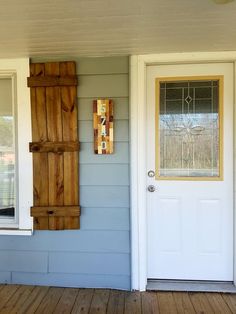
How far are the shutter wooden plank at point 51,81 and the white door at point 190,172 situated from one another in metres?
0.66

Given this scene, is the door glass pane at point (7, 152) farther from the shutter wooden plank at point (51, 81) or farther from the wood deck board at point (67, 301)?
the wood deck board at point (67, 301)

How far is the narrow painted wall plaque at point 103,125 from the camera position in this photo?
2432 millimetres

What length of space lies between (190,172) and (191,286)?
0.98 meters

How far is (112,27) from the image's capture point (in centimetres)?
190

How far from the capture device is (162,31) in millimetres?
1968

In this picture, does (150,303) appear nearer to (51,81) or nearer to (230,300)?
(230,300)

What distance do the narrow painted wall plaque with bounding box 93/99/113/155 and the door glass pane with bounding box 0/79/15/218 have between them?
2.51 ft

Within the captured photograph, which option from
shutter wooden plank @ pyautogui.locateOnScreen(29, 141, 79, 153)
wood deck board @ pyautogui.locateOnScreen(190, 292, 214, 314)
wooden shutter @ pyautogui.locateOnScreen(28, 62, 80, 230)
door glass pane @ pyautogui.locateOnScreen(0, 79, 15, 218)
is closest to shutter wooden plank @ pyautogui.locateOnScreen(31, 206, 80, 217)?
wooden shutter @ pyautogui.locateOnScreen(28, 62, 80, 230)

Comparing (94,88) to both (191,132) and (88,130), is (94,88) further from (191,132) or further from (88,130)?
(191,132)

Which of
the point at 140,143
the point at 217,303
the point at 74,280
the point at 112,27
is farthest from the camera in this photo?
the point at 74,280

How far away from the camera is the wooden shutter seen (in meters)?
2.46

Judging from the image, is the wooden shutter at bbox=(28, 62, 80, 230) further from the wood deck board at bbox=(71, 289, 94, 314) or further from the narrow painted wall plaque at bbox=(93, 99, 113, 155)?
the wood deck board at bbox=(71, 289, 94, 314)

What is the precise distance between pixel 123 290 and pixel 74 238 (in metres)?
0.61

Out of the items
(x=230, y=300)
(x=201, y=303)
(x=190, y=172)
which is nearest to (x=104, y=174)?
(x=190, y=172)
